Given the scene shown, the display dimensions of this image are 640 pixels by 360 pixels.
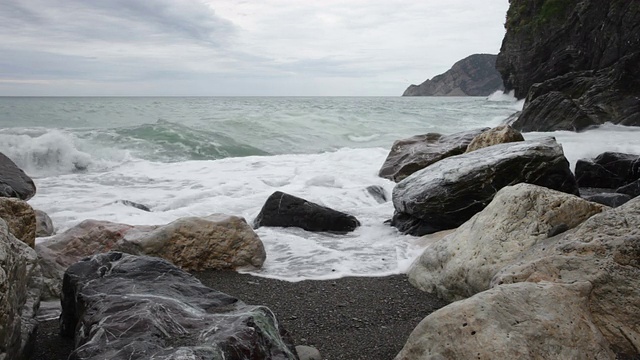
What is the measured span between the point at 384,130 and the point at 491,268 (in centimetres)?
2022

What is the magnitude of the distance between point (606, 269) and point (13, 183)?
8396 millimetres

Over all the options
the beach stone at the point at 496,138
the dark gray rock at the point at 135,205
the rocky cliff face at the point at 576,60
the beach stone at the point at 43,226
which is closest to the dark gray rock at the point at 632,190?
the beach stone at the point at 496,138

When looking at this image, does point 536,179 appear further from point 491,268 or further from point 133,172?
point 133,172

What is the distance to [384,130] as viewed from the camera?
24109mm

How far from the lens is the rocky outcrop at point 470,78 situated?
105312mm

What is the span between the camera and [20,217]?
497 cm

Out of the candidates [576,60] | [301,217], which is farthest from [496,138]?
[576,60]

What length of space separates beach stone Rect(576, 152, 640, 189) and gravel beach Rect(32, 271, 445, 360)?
5692 mm

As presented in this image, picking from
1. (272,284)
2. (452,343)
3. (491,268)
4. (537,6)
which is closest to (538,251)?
(491,268)

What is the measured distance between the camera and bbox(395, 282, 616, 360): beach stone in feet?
8.67

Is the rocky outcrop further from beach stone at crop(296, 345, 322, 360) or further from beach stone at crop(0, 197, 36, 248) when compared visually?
beach stone at crop(296, 345, 322, 360)

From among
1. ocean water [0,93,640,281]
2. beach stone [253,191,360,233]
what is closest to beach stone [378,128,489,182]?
ocean water [0,93,640,281]

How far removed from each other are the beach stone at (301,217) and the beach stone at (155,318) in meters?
3.51

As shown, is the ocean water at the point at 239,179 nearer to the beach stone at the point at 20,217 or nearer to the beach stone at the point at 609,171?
the beach stone at the point at 609,171
